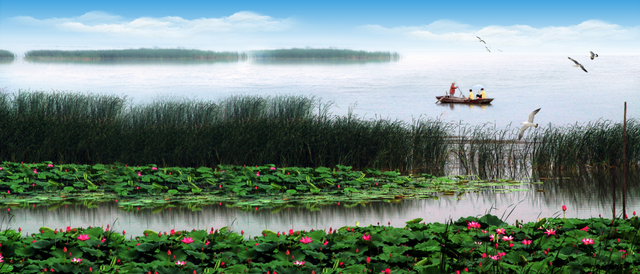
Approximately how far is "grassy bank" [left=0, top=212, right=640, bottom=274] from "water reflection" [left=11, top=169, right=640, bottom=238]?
3.64 ft

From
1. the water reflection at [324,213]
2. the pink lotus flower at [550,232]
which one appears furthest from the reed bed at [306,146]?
the pink lotus flower at [550,232]

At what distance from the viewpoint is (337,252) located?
4.54 m

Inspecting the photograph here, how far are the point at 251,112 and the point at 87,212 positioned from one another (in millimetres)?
9590

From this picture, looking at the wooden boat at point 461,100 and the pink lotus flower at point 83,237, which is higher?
the wooden boat at point 461,100

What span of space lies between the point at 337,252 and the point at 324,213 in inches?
83.1

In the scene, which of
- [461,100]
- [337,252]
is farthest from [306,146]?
[461,100]

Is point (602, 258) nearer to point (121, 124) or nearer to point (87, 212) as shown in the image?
point (87, 212)

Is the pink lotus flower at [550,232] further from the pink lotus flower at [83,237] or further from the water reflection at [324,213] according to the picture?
the pink lotus flower at [83,237]

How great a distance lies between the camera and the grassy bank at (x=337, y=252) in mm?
4094

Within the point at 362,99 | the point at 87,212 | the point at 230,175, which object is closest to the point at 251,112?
the point at 230,175

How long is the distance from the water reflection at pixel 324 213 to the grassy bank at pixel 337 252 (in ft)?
3.64

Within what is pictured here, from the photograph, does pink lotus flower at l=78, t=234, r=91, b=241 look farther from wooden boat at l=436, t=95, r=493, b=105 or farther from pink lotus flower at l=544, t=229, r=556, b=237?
wooden boat at l=436, t=95, r=493, b=105

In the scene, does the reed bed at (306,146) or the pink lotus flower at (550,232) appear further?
the reed bed at (306,146)

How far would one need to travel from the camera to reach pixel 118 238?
4754 mm
